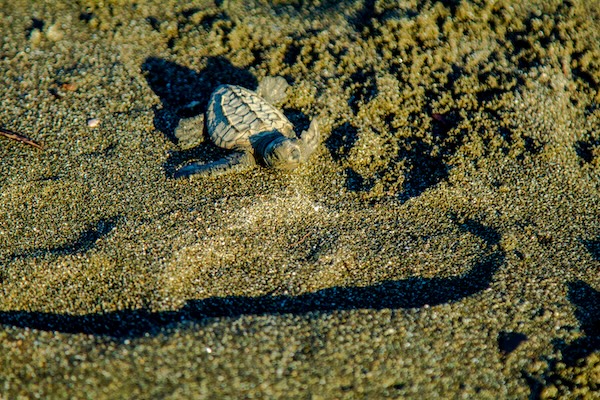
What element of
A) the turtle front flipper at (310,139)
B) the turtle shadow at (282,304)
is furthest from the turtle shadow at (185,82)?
the turtle shadow at (282,304)

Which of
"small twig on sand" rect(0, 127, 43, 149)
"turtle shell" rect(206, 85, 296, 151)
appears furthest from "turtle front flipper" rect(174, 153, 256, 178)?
"small twig on sand" rect(0, 127, 43, 149)

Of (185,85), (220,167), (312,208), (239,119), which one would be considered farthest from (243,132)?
(185,85)

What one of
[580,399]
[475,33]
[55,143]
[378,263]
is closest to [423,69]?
[475,33]

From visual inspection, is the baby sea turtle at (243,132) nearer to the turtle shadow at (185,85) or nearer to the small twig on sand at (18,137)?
the turtle shadow at (185,85)

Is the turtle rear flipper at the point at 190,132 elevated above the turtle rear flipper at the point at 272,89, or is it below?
below

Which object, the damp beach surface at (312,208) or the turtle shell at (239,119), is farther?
the turtle shell at (239,119)

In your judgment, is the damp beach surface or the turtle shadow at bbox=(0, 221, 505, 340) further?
the turtle shadow at bbox=(0, 221, 505, 340)

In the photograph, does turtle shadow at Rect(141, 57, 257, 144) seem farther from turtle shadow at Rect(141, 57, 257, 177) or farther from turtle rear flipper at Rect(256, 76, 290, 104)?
turtle rear flipper at Rect(256, 76, 290, 104)

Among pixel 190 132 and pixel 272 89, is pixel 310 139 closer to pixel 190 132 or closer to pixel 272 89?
pixel 272 89

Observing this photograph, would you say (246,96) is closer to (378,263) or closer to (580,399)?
(378,263)
